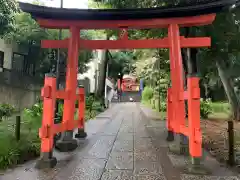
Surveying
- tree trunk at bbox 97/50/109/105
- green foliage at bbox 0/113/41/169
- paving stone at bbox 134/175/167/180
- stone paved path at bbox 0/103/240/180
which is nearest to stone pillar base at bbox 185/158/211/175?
stone paved path at bbox 0/103/240/180

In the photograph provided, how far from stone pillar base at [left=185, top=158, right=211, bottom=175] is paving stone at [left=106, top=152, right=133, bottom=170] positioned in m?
1.22

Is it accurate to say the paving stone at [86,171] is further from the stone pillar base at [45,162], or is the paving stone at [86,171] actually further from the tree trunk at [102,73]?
the tree trunk at [102,73]

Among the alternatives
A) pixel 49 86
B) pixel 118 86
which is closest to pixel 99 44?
pixel 49 86

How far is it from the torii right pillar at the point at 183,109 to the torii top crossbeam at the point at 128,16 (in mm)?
399

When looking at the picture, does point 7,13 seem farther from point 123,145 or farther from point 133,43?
point 123,145

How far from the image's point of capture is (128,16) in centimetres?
691

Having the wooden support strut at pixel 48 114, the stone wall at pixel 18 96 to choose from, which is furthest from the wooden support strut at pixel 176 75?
the stone wall at pixel 18 96

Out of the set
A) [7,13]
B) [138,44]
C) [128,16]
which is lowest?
[138,44]

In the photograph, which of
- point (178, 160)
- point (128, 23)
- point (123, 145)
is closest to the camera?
point (178, 160)

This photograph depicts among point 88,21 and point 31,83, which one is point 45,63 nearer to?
point 31,83

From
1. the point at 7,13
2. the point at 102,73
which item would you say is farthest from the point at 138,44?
the point at 102,73

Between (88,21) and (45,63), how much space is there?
1652cm

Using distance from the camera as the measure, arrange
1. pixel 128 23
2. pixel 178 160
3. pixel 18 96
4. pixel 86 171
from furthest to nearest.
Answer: pixel 18 96 → pixel 128 23 → pixel 178 160 → pixel 86 171

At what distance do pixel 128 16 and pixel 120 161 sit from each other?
378 centimetres
